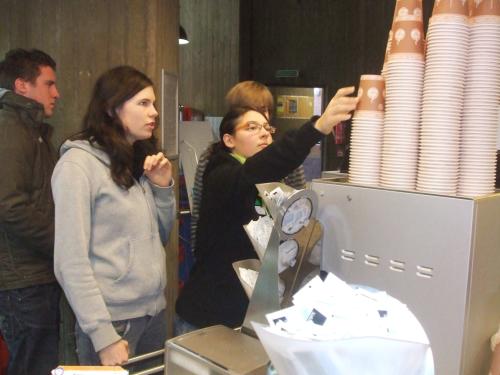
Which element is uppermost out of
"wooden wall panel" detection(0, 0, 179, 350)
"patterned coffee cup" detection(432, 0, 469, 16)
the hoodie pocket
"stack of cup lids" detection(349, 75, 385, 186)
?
"wooden wall panel" detection(0, 0, 179, 350)

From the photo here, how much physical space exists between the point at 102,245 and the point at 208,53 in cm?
610

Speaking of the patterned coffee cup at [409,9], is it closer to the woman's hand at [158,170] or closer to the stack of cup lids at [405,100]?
the stack of cup lids at [405,100]

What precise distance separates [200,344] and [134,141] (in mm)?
1009

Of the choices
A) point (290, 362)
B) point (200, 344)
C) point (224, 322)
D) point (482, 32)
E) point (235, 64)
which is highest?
point (235, 64)

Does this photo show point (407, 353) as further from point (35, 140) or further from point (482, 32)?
point (35, 140)

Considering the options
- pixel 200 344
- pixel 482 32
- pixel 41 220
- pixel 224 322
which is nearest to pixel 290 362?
pixel 200 344

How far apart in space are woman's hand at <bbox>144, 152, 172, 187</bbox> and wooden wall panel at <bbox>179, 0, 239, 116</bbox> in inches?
210

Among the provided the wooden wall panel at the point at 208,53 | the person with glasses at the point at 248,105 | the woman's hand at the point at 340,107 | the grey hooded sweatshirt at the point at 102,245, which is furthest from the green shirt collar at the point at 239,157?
the wooden wall panel at the point at 208,53

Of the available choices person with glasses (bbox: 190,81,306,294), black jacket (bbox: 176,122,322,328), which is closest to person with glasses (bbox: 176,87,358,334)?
black jacket (bbox: 176,122,322,328)

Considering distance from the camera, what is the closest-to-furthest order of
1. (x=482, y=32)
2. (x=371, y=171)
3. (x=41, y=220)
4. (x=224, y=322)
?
(x=482, y=32), (x=371, y=171), (x=224, y=322), (x=41, y=220)

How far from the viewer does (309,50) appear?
7.27m

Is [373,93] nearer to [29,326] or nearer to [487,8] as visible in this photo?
[487,8]

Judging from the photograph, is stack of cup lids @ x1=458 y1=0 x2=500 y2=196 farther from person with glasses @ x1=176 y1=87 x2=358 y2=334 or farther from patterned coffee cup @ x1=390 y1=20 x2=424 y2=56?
person with glasses @ x1=176 y1=87 x2=358 y2=334

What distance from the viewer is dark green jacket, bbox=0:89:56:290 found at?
7.19 ft
